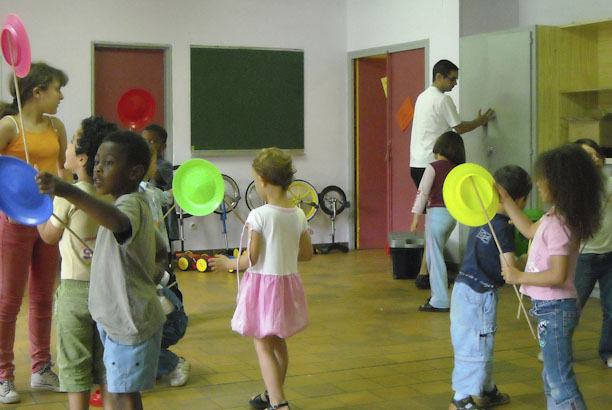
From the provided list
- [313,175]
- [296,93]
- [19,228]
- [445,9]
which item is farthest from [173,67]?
[19,228]

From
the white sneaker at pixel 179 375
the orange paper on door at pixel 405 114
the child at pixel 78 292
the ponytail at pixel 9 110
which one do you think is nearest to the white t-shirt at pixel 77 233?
the child at pixel 78 292

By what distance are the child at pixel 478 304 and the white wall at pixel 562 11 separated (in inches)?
168

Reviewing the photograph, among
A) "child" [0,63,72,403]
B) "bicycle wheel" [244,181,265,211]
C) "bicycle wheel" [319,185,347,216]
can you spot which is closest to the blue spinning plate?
"child" [0,63,72,403]

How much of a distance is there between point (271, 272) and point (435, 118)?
4.07 m

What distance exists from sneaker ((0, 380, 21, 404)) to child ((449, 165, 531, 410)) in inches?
84.4

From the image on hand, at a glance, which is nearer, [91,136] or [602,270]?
[91,136]

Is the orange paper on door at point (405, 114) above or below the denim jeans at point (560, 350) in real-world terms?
above

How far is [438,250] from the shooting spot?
6430mm

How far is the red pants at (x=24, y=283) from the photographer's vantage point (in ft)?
13.3

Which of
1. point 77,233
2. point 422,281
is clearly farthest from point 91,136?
point 422,281

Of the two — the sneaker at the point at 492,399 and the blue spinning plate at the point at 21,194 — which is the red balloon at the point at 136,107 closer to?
the sneaker at the point at 492,399

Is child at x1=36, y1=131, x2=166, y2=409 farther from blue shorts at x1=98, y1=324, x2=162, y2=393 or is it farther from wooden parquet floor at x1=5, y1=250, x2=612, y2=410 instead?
wooden parquet floor at x1=5, y1=250, x2=612, y2=410

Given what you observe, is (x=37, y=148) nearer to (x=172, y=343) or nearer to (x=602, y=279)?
(x=172, y=343)

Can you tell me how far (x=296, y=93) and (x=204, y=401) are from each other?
6.38 meters
